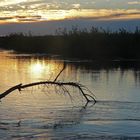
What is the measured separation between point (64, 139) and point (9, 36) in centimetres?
5396

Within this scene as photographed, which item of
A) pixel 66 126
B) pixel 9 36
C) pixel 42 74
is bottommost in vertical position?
pixel 9 36

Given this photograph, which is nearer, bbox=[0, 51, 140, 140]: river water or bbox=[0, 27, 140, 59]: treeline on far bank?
bbox=[0, 51, 140, 140]: river water

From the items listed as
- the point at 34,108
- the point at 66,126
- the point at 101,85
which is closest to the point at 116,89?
the point at 101,85

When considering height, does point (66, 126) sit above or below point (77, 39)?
above

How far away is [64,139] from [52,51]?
123 feet

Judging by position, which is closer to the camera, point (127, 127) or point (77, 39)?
point (127, 127)

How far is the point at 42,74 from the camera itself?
974 inches

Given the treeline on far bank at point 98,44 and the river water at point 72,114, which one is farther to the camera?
the treeline on far bank at point 98,44

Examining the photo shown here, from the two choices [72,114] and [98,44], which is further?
[98,44]

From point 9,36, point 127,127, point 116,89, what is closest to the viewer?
point 127,127

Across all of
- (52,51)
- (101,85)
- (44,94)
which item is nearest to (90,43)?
(52,51)

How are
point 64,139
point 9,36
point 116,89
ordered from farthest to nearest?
point 9,36 < point 116,89 < point 64,139

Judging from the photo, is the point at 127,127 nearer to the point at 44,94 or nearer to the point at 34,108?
the point at 34,108

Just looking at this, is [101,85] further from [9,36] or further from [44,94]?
[9,36]
